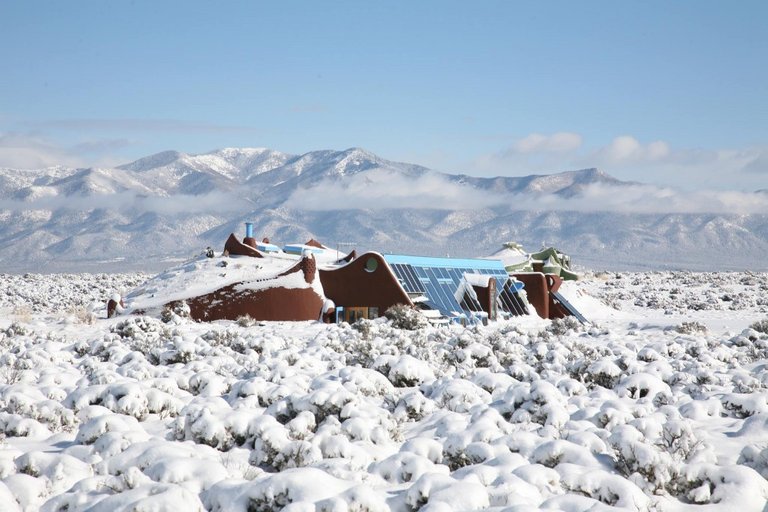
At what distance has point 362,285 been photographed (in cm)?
3453

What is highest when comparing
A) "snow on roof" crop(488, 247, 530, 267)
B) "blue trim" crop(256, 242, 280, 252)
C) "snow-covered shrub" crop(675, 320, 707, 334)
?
"blue trim" crop(256, 242, 280, 252)

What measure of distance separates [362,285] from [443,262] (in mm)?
5625

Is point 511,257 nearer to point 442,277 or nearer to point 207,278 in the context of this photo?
point 442,277

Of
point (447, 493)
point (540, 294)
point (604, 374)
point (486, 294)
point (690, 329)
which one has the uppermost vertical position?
point (447, 493)

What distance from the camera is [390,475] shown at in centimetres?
939

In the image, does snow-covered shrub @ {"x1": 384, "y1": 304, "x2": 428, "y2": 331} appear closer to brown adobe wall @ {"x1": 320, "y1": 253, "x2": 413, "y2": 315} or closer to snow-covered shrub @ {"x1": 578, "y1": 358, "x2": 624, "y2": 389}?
brown adobe wall @ {"x1": 320, "y1": 253, "x2": 413, "y2": 315}

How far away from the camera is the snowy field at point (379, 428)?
8.33 m

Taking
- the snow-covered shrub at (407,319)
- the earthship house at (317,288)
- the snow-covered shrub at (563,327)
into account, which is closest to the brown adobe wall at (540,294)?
the earthship house at (317,288)

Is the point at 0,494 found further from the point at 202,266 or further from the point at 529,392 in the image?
the point at 202,266

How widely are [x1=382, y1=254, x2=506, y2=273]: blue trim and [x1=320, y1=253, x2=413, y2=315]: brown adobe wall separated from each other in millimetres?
967

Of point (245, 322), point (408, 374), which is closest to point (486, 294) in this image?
point (245, 322)

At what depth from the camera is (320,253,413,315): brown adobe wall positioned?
3397 centimetres

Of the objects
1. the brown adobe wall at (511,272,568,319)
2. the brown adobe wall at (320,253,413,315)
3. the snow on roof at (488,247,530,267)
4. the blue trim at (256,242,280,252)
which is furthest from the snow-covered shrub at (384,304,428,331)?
the snow on roof at (488,247,530,267)

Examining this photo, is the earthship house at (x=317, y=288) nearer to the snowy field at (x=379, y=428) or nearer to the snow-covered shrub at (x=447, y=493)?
the snowy field at (x=379, y=428)
